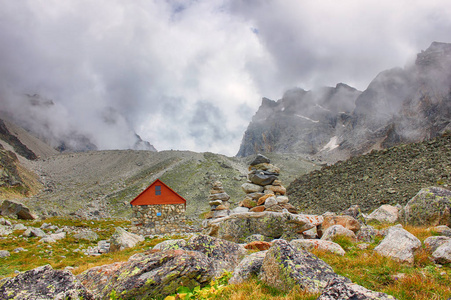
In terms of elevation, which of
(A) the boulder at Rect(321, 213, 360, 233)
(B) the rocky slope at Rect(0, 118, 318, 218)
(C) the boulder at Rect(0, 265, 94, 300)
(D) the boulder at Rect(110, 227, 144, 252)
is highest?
(B) the rocky slope at Rect(0, 118, 318, 218)

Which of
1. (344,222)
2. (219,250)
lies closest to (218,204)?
(344,222)

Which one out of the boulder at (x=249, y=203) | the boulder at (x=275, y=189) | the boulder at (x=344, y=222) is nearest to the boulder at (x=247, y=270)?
the boulder at (x=344, y=222)

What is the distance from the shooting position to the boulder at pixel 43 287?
591cm

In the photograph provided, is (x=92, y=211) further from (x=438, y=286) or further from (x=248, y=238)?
(x=438, y=286)

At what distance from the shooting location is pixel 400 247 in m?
7.86

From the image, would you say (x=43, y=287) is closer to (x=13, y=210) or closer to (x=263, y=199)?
(x=263, y=199)

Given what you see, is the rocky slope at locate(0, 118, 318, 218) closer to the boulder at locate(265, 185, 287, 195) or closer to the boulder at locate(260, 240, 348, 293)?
the boulder at locate(265, 185, 287, 195)

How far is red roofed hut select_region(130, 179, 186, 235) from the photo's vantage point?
32125mm

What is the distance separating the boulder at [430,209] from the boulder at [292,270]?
1338cm

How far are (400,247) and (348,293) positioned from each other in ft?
18.4

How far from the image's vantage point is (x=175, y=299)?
5.74m

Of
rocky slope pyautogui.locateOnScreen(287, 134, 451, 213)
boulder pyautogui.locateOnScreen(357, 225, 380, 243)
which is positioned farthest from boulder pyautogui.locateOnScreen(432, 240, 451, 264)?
rocky slope pyautogui.locateOnScreen(287, 134, 451, 213)

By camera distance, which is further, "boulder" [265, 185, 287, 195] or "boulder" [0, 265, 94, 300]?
"boulder" [265, 185, 287, 195]

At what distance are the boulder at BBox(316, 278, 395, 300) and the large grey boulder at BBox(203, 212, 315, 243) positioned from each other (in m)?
7.94
